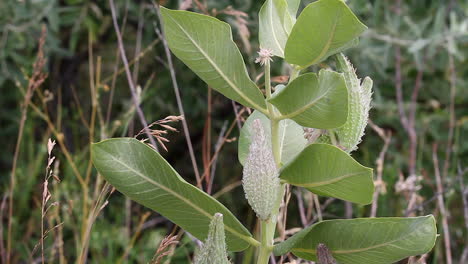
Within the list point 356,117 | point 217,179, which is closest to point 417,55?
point 217,179

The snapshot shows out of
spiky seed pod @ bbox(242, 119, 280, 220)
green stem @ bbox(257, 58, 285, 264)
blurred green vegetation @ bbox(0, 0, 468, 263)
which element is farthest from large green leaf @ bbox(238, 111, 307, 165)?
blurred green vegetation @ bbox(0, 0, 468, 263)

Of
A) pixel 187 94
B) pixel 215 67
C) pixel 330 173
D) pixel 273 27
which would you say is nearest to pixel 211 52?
pixel 215 67

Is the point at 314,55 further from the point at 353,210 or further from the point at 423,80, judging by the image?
the point at 423,80

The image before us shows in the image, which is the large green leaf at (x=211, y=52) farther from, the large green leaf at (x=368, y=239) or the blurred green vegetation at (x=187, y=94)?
the blurred green vegetation at (x=187, y=94)

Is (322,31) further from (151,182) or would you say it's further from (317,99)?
(151,182)

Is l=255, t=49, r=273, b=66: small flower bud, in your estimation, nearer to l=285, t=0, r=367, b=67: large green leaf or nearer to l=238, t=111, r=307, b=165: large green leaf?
l=285, t=0, r=367, b=67: large green leaf

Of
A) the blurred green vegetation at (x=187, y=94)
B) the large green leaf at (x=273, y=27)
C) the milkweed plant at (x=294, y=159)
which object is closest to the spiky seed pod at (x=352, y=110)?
the milkweed plant at (x=294, y=159)

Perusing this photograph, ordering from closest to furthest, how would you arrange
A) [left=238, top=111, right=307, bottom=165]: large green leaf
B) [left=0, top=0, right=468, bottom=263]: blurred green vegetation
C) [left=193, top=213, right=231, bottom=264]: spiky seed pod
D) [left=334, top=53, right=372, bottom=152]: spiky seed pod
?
1. [left=193, top=213, right=231, bottom=264]: spiky seed pod
2. [left=334, top=53, right=372, bottom=152]: spiky seed pod
3. [left=238, top=111, right=307, bottom=165]: large green leaf
4. [left=0, top=0, right=468, bottom=263]: blurred green vegetation
